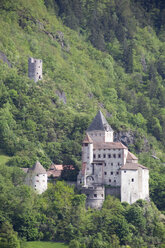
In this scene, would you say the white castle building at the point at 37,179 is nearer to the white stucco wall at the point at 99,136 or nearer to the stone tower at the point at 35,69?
the white stucco wall at the point at 99,136

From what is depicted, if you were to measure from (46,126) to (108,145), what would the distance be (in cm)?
2386

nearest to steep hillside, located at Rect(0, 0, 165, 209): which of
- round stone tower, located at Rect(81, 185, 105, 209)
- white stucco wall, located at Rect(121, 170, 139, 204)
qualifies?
round stone tower, located at Rect(81, 185, 105, 209)

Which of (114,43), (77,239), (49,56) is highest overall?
(114,43)

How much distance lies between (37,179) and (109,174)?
1104 cm

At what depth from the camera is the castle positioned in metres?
120

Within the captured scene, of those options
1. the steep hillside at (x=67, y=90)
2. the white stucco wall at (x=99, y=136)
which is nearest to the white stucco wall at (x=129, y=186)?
the steep hillside at (x=67, y=90)

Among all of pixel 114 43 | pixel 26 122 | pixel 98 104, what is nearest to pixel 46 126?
pixel 26 122

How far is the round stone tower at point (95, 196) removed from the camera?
119375 mm

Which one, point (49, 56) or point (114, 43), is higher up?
point (114, 43)

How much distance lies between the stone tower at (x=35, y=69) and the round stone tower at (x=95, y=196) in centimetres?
4208

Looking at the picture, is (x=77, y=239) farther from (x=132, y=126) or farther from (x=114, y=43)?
(x=114, y=43)

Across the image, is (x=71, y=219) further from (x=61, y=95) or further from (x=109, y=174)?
(x=61, y=95)

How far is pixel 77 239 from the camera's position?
11375cm

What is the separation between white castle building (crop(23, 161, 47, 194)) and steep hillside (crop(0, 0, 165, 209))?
5.14 m
